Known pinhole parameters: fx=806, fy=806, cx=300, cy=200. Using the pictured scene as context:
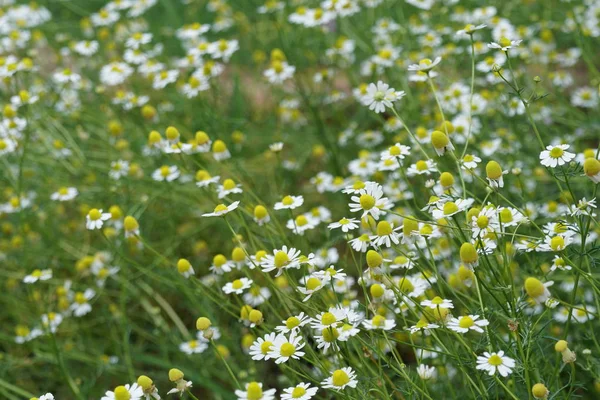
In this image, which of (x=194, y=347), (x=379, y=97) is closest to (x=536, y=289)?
(x=379, y=97)

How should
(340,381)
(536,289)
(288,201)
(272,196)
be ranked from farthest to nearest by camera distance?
(272,196)
(288,201)
(340,381)
(536,289)

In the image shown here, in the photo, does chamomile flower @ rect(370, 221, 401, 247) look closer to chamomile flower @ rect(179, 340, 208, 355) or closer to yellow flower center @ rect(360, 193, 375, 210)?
yellow flower center @ rect(360, 193, 375, 210)

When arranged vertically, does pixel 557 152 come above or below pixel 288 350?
above

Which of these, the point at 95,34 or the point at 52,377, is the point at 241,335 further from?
the point at 95,34

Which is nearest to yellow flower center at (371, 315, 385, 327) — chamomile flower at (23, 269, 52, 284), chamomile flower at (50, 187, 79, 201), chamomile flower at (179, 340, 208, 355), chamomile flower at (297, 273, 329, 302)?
chamomile flower at (297, 273, 329, 302)

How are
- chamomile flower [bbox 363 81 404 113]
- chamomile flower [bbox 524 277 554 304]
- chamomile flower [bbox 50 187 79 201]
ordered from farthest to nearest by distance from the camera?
chamomile flower [bbox 50 187 79 201] < chamomile flower [bbox 363 81 404 113] < chamomile flower [bbox 524 277 554 304]

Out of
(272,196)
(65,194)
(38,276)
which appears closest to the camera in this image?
(38,276)

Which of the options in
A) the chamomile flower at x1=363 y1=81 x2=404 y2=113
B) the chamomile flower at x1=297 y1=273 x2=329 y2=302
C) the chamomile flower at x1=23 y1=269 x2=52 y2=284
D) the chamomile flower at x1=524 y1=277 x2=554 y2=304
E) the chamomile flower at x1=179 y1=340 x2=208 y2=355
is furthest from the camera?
the chamomile flower at x1=23 y1=269 x2=52 y2=284

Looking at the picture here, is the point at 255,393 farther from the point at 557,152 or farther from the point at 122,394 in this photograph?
the point at 557,152
